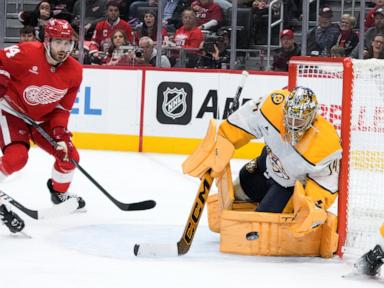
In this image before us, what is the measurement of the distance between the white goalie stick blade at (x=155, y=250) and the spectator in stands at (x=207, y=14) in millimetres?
4501

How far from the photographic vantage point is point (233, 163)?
7.79m

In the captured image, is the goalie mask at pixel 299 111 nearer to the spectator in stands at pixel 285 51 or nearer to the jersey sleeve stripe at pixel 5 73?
the jersey sleeve stripe at pixel 5 73

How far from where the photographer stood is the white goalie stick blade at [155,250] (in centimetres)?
408

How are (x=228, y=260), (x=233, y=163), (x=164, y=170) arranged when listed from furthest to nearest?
(x=233, y=163)
(x=164, y=170)
(x=228, y=260)

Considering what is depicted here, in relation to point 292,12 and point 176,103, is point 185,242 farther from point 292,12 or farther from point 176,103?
point 292,12

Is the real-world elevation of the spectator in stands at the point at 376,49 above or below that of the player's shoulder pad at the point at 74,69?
above

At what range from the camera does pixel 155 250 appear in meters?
4.09

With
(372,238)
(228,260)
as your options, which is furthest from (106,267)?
(372,238)

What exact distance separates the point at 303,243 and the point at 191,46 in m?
4.46

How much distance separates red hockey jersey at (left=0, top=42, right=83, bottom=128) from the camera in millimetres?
4891

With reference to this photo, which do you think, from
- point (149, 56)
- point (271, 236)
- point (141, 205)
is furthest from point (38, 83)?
point (149, 56)

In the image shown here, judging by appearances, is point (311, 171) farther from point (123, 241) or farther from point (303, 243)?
point (123, 241)

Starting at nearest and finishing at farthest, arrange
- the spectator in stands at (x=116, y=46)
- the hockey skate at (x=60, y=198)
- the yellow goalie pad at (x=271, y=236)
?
the yellow goalie pad at (x=271, y=236) < the hockey skate at (x=60, y=198) < the spectator in stands at (x=116, y=46)

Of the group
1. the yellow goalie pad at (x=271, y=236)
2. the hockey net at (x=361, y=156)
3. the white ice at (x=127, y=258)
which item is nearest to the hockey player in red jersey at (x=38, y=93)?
the white ice at (x=127, y=258)
